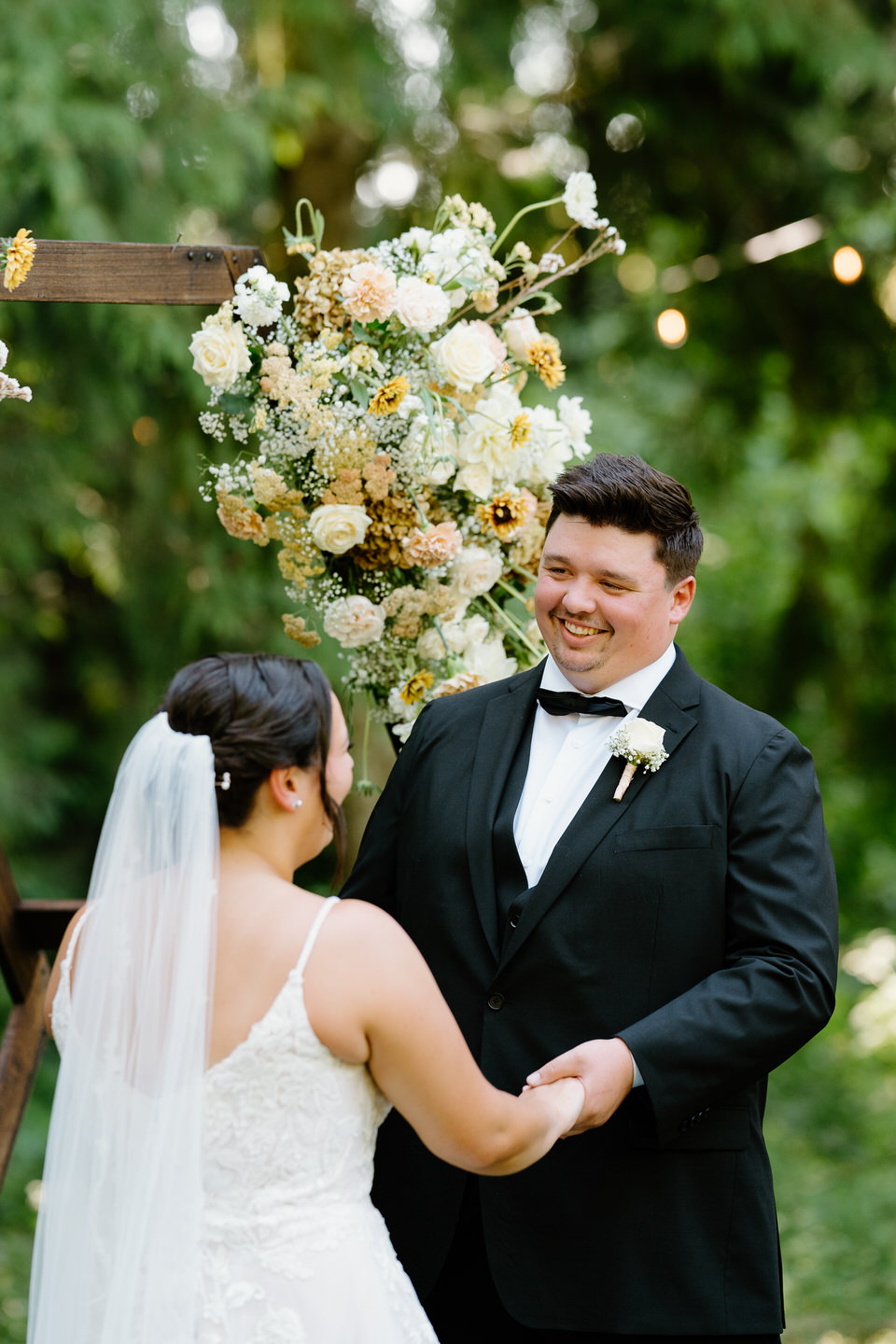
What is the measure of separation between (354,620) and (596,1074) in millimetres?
1126

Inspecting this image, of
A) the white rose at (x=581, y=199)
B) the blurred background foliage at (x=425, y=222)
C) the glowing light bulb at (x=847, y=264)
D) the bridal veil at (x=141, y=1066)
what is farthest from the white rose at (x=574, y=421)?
the glowing light bulb at (x=847, y=264)

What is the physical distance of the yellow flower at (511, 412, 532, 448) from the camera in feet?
9.39

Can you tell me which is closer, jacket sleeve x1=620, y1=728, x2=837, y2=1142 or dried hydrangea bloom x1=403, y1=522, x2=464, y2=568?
jacket sleeve x1=620, y1=728, x2=837, y2=1142

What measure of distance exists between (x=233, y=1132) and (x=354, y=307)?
1.63 m

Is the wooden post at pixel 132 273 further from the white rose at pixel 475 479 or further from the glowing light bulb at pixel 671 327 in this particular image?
the glowing light bulb at pixel 671 327

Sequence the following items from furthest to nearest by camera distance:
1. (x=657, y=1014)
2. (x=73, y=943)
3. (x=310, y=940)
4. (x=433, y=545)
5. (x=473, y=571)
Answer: (x=473, y=571) < (x=433, y=545) < (x=657, y=1014) < (x=73, y=943) < (x=310, y=940)

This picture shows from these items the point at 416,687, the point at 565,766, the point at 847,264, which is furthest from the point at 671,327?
the point at 565,766

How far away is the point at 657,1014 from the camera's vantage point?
225 centimetres

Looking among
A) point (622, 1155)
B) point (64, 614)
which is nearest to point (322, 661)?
point (64, 614)

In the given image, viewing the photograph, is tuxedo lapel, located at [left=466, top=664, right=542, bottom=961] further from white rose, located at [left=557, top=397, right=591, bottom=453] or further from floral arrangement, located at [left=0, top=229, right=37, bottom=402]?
floral arrangement, located at [left=0, top=229, right=37, bottom=402]

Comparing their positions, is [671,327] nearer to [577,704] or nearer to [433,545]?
[433,545]

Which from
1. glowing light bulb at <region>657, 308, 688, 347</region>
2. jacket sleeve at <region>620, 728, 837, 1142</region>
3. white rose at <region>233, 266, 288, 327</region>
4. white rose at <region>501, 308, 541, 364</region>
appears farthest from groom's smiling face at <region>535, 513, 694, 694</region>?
glowing light bulb at <region>657, 308, 688, 347</region>

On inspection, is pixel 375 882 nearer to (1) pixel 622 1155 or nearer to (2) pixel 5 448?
(1) pixel 622 1155

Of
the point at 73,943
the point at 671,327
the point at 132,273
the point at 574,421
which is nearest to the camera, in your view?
the point at 73,943
